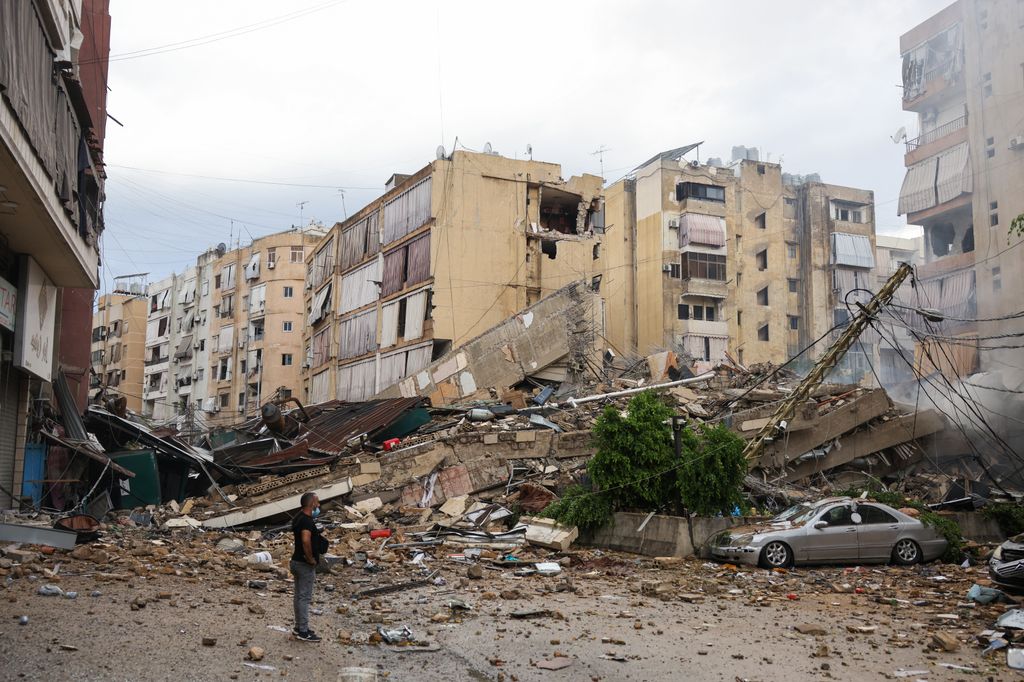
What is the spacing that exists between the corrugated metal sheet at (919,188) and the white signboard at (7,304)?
1478 inches

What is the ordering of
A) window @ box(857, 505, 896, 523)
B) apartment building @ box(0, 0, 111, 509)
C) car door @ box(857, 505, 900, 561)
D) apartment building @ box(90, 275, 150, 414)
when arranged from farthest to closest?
apartment building @ box(90, 275, 150, 414) → window @ box(857, 505, 896, 523) → car door @ box(857, 505, 900, 561) → apartment building @ box(0, 0, 111, 509)

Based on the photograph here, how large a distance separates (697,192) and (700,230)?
2.43m

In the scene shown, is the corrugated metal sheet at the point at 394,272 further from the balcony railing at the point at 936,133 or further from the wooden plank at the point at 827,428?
the balcony railing at the point at 936,133

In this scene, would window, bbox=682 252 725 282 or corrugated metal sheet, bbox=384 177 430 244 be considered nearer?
corrugated metal sheet, bbox=384 177 430 244

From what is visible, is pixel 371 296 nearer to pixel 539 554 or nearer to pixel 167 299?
pixel 539 554

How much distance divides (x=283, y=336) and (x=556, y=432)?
1667 inches

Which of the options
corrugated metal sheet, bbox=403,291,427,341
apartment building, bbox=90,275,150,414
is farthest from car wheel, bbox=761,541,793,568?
apartment building, bbox=90,275,150,414

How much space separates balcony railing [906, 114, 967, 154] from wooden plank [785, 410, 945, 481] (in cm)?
1971

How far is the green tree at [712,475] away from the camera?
52.9 ft

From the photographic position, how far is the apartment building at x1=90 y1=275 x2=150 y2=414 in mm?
75500

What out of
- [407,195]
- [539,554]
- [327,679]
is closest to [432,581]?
[539,554]

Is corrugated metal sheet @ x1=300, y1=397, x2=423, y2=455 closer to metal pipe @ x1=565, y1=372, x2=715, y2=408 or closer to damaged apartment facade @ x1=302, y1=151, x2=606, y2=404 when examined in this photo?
damaged apartment facade @ x1=302, y1=151, x2=606, y2=404

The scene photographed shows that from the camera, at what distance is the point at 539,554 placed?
A: 51.9 feet

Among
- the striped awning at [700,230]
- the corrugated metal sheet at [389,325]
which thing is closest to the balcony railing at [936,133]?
the striped awning at [700,230]
